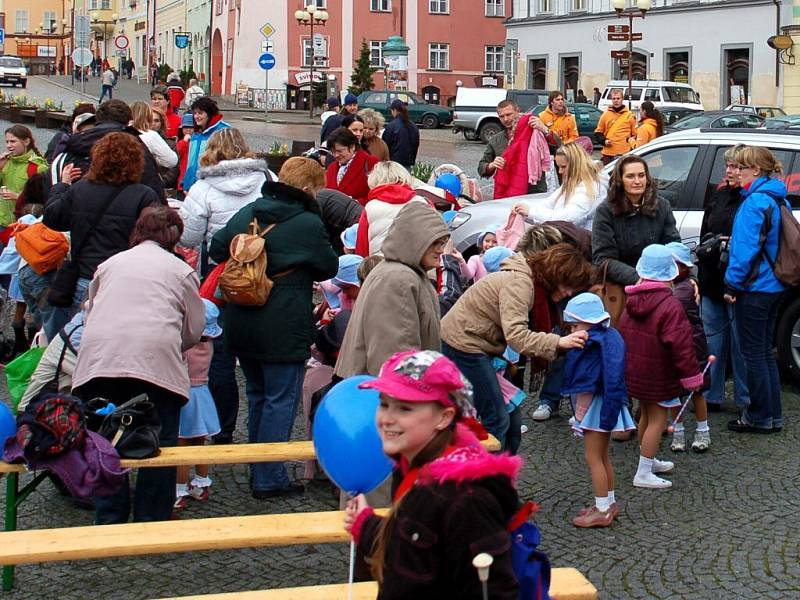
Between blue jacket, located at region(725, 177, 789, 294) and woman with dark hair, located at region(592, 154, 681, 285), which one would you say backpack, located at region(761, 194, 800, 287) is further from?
woman with dark hair, located at region(592, 154, 681, 285)

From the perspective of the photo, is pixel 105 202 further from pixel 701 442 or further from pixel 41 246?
pixel 701 442

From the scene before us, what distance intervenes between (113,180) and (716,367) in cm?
452

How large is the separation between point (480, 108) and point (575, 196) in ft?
101

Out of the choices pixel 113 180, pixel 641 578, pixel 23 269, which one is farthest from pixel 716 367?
pixel 23 269

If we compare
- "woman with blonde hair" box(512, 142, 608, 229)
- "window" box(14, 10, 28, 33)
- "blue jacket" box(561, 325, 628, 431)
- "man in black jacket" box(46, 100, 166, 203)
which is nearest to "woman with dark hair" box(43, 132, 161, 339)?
"man in black jacket" box(46, 100, 166, 203)

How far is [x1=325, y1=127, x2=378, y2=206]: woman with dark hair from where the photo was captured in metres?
11.1

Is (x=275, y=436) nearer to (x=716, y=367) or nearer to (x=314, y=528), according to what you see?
(x=314, y=528)

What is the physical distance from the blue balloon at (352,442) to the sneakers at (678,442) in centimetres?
418

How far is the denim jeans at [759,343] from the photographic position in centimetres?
848

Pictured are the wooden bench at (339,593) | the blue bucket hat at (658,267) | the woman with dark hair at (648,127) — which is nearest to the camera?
the wooden bench at (339,593)

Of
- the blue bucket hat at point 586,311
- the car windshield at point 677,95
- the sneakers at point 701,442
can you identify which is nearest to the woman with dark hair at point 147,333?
the blue bucket hat at point 586,311

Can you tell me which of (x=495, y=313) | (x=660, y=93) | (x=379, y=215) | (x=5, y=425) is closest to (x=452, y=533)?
(x=5, y=425)

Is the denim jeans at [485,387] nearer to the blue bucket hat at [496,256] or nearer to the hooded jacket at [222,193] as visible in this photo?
the blue bucket hat at [496,256]

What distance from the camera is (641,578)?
612 cm
